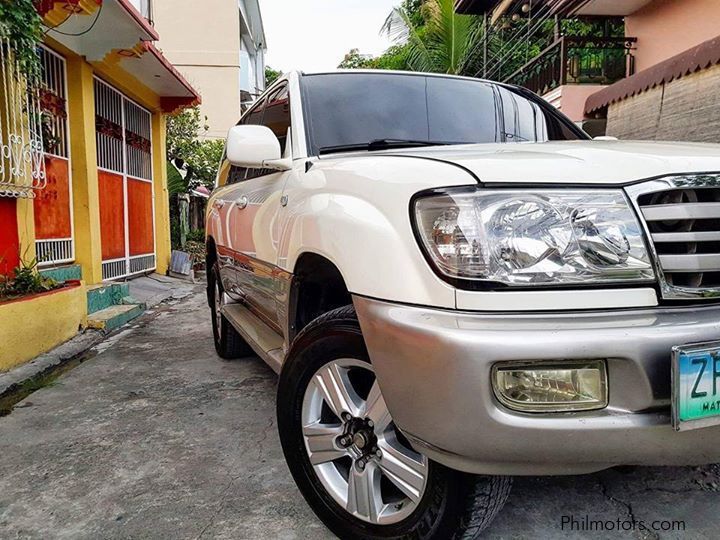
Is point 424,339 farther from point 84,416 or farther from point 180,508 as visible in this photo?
point 84,416

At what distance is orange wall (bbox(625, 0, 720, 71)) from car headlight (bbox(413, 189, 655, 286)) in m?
7.73

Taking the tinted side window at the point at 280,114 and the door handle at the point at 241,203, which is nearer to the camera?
the tinted side window at the point at 280,114

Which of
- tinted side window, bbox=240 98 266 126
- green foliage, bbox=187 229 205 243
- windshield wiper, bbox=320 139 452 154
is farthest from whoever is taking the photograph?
green foliage, bbox=187 229 205 243

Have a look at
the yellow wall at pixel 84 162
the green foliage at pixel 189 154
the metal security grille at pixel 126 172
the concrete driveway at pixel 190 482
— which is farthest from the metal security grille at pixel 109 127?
the concrete driveway at pixel 190 482

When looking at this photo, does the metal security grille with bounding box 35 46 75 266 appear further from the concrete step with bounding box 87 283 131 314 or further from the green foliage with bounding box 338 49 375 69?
the green foliage with bounding box 338 49 375 69

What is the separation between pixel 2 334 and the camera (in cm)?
380

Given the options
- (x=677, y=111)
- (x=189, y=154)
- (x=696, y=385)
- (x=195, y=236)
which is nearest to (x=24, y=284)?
(x=696, y=385)

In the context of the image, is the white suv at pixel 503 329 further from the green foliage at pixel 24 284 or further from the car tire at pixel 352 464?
the green foliage at pixel 24 284

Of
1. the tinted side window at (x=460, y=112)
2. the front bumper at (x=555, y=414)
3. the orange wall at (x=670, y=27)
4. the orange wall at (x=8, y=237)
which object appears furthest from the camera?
the orange wall at (x=670, y=27)

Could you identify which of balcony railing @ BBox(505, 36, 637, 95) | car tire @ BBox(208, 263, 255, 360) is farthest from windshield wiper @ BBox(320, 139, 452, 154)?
balcony railing @ BBox(505, 36, 637, 95)

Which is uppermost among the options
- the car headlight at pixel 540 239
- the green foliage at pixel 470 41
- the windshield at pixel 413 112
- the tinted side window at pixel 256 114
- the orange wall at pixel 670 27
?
the green foliage at pixel 470 41

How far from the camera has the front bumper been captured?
51.3 inches

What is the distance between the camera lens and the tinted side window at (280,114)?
2869 millimetres

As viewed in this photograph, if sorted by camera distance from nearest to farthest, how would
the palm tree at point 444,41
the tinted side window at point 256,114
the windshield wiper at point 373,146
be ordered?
1. the windshield wiper at point 373,146
2. the tinted side window at point 256,114
3. the palm tree at point 444,41
